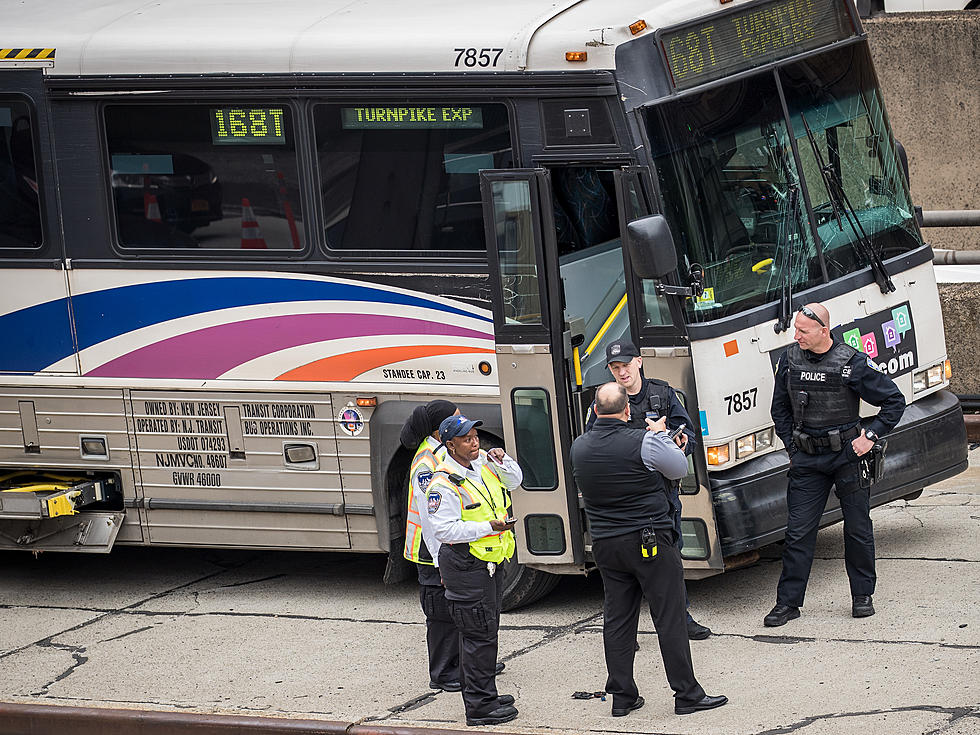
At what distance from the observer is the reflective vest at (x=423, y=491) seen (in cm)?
702

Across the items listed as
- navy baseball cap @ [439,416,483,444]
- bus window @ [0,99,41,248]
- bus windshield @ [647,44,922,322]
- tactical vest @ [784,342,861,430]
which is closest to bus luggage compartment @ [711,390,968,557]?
tactical vest @ [784,342,861,430]

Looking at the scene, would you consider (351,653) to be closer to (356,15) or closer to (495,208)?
(495,208)

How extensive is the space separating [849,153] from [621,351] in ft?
6.90

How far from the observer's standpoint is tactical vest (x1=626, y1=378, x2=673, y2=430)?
7464 mm

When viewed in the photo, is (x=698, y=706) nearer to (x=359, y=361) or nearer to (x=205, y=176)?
(x=359, y=361)

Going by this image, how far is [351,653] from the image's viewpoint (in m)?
8.23

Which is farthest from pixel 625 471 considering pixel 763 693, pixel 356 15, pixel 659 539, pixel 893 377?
pixel 356 15

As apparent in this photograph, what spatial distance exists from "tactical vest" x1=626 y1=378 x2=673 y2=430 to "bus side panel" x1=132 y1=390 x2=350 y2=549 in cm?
205

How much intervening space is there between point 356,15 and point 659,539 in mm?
3781

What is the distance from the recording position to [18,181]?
30.5ft

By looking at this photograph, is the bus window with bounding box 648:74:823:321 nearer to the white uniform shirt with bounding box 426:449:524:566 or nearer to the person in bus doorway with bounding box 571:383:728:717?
the person in bus doorway with bounding box 571:383:728:717

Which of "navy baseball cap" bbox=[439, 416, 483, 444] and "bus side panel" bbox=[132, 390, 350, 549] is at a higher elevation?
"navy baseball cap" bbox=[439, 416, 483, 444]

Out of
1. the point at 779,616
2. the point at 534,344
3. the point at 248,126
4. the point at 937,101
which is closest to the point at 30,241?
the point at 248,126

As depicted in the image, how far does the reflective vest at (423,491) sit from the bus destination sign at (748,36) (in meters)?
2.33
